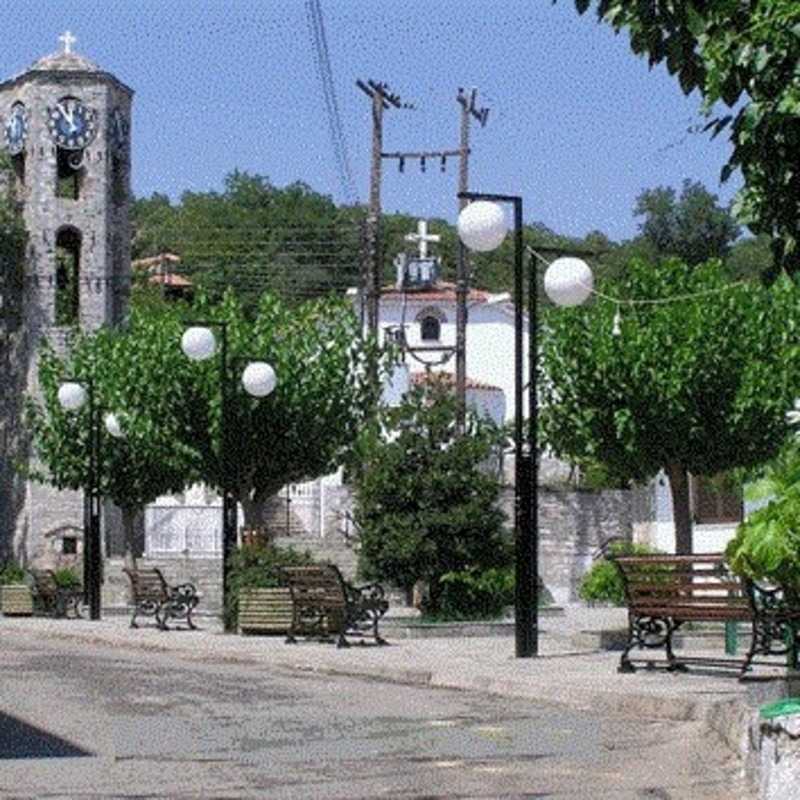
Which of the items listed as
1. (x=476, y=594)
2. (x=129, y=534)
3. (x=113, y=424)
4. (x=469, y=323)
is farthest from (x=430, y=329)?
(x=476, y=594)

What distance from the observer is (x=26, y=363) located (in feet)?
196

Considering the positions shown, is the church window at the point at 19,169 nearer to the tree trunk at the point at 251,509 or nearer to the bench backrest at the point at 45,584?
the tree trunk at the point at 251,509

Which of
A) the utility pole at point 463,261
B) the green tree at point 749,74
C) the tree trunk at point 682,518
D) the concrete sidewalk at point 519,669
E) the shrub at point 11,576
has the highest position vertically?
the utility pole at point 463,261

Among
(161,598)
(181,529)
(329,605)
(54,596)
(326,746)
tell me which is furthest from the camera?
(181,529)

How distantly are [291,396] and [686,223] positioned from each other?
43.1 meters

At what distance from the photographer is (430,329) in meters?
84.6

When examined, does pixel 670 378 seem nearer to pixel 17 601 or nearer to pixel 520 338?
pixel 17 601

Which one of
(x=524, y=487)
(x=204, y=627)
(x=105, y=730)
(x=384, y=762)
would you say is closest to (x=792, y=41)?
(x=384, y=762)

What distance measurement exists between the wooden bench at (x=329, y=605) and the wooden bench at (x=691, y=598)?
6353 mm

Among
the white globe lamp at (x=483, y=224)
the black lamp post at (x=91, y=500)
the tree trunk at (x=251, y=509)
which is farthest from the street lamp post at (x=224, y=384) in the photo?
the tree trunk at (x=251, y=509)

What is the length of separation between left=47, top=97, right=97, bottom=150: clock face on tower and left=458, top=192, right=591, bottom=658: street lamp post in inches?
1567

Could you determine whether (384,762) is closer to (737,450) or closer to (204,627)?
(204,627)

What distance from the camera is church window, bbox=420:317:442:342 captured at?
8425 centimetres

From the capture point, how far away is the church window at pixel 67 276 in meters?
59.6
